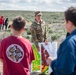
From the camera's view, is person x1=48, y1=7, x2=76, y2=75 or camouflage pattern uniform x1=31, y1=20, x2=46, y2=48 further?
camouflage pattern uniform x1=31, y1=20, x2=46, y2=48

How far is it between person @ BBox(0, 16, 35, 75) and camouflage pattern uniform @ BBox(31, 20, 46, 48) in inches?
112

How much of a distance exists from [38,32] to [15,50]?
305cm

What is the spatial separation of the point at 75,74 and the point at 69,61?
20cm

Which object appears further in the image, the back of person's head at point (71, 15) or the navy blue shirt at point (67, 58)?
the back of person's head at point (71, 15)

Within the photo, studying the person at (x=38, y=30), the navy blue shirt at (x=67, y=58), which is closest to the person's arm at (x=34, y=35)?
the person at (x=38, y=30)

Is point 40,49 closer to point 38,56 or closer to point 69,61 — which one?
point 38,56

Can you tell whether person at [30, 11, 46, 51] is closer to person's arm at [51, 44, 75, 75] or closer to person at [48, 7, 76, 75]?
person at [48, 7, 76, 75]

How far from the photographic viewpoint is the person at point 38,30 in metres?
7.77

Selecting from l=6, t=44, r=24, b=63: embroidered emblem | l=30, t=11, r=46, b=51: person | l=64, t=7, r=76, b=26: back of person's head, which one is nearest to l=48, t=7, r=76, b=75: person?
l=64, t=7, r=76, b=26: back of person's head

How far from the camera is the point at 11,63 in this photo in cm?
498

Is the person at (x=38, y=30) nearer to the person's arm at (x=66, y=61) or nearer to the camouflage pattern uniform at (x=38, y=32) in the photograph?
the camouflage pattern uniform at (x=38, y=32)

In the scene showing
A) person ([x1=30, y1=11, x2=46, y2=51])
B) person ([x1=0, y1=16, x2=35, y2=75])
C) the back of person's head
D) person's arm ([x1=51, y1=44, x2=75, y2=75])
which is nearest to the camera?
person's arm ([x1=51, y1=44, x2=75, y2=75])

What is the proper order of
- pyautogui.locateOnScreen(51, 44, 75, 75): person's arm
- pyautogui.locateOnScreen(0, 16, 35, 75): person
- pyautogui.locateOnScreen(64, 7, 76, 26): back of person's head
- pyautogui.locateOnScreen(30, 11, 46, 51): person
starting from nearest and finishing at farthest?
1. pyautogui.locateOnScreen(51, 44, 75, 75): person's arm
2. pyautogui.locateOnScreen(64, 7, 76, 26): back of person's head
3. pyautogui.locateOnScreen(0, 16, 35, 75): person
4. pyautogui.locateOnScreen(30, 11, 46, 51): person

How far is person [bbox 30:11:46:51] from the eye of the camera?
777 cm
